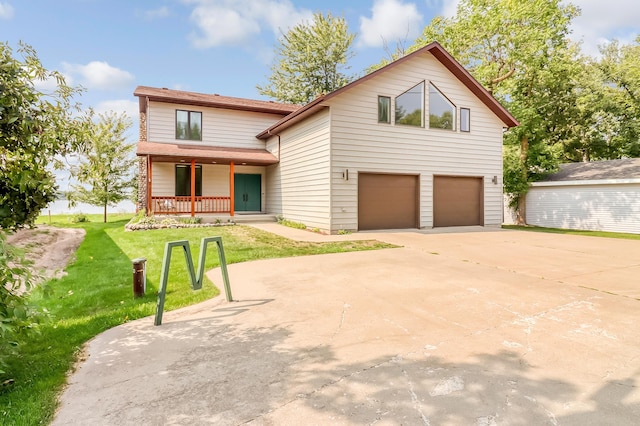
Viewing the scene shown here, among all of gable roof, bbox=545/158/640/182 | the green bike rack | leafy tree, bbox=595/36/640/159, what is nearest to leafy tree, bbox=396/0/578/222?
gable roof, bbox=545/158/640/182

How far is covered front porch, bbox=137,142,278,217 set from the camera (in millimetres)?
14609

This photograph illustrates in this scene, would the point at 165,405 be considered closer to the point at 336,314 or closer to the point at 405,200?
the point at 336,314

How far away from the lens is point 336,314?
3.89 m

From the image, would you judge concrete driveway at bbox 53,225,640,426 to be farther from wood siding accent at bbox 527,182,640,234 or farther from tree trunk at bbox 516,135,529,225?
tree trunk at bbox 516,135,529,225

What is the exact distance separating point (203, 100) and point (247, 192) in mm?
5155

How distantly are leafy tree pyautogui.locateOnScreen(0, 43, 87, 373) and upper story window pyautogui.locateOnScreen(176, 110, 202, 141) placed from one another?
1464 centimetres

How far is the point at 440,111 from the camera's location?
44.2 ft

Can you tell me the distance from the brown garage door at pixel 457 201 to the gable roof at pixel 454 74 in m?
3.22

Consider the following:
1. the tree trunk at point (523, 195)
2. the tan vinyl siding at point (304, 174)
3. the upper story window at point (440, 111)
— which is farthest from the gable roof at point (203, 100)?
the tree trunk at point (523, 195)

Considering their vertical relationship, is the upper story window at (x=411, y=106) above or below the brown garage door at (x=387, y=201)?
above

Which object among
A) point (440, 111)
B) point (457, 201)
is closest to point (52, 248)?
point (440, 111)

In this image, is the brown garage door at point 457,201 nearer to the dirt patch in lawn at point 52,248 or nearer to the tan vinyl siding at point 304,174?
A: the tan vinyl siding at point 304,174

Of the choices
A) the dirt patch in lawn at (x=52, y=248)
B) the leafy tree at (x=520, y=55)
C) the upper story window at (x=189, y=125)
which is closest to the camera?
the dirt patch in lawn at (x=52, y=248)

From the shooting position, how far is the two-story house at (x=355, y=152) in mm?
11812
